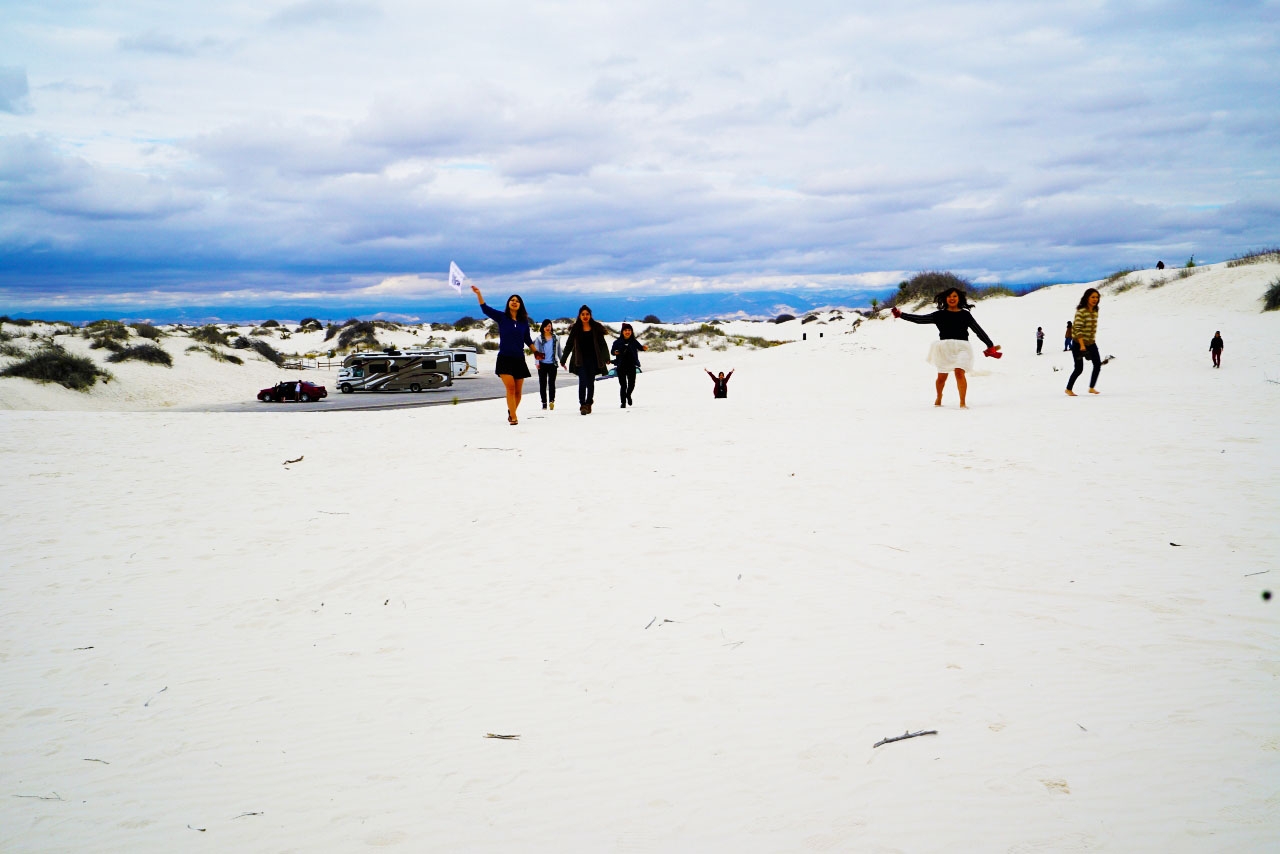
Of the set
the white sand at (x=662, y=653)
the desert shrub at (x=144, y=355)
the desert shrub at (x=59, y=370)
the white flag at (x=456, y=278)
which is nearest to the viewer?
the white sand at (x=662, y=653)

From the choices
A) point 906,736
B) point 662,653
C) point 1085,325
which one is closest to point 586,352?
point 1085,325

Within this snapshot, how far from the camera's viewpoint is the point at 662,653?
172 inches

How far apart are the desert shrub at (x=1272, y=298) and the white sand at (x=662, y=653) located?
23.2 m

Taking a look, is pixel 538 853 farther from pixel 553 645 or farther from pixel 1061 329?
pixel 1061 329

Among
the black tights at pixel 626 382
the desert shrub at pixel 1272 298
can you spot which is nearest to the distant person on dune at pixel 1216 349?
the desert shrub at pixel 1272 298

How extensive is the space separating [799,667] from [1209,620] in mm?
2514

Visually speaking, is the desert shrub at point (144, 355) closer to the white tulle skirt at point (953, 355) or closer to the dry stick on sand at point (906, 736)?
the white tulle skirt at point (953, 355)

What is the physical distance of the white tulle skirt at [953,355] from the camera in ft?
41.5

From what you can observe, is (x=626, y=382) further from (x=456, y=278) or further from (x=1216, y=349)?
(x=1216, y=349)

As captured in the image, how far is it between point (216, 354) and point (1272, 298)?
1966 inches

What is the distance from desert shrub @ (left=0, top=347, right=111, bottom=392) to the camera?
93.5 feet

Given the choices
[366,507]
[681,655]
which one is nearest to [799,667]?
[681,655]

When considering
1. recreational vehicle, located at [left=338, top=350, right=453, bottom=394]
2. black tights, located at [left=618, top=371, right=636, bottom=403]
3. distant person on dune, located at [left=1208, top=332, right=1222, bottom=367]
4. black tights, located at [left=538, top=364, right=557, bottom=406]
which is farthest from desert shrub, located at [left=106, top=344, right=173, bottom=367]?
distant person on dune, located at [left=1208, top=332, right=1222, bottom=367]

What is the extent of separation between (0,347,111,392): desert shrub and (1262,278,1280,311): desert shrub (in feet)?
152
